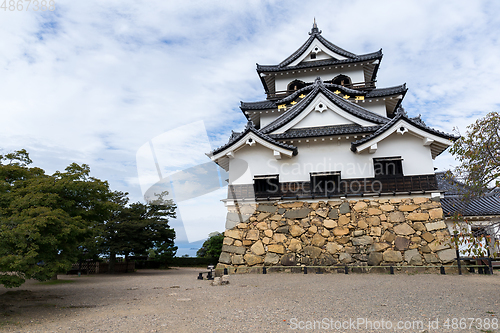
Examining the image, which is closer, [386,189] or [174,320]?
[174,320]

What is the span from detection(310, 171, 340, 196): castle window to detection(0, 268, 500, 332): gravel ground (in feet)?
14.1

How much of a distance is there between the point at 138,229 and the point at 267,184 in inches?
414

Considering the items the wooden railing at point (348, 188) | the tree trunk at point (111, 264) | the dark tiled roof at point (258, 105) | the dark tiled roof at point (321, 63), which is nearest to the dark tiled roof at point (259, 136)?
the wooden railing at point (348, 188)

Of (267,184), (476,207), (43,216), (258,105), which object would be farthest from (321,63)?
(43,216)

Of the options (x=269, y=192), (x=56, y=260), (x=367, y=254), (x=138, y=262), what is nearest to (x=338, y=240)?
(x=367, y=254)

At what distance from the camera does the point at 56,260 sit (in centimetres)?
599

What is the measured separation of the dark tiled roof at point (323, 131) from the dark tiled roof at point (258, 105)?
12.3 feet

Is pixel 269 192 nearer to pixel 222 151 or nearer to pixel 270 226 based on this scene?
pixel 270 226

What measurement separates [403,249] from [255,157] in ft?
23.6

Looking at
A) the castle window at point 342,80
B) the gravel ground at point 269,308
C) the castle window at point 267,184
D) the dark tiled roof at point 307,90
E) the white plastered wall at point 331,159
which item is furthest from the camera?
the castle window at point 342,80

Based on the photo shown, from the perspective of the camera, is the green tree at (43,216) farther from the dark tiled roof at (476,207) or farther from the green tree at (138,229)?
the dark tiled roof at (476,207)

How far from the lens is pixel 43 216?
5.81 m

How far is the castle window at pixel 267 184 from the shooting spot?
12.9 metres

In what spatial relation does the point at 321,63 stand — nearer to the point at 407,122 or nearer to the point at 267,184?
the point at 407,122
